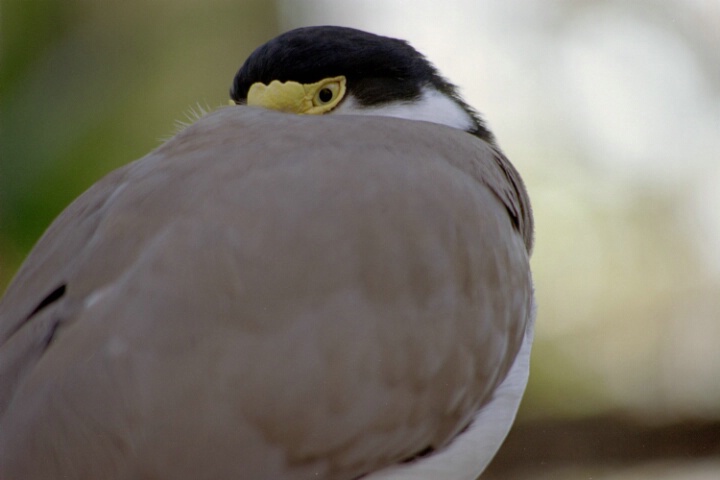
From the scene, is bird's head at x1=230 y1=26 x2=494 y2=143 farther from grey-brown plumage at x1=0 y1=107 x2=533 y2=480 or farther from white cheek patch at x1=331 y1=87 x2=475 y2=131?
grey-brown plumage at x1=0 y1=107 x2=533 y2=480

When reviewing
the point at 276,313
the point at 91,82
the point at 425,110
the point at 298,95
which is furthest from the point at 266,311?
the point at 91,82

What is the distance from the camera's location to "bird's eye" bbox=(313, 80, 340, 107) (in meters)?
2.02

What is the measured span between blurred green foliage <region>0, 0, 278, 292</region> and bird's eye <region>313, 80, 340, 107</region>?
1691 mm

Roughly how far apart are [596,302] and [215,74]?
6.64 feet

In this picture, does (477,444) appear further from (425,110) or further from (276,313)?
(425,110)

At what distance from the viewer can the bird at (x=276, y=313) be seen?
131 centimetres

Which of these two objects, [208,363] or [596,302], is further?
[596,302]

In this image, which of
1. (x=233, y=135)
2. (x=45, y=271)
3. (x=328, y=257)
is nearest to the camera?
(x=328, y=257)

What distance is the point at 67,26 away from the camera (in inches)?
161

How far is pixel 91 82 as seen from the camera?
4.04 m

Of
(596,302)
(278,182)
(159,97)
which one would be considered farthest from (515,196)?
(159,97)

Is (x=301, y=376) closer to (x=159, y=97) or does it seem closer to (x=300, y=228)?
(x=300, y=228)

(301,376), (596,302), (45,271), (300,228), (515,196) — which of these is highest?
(45,271)

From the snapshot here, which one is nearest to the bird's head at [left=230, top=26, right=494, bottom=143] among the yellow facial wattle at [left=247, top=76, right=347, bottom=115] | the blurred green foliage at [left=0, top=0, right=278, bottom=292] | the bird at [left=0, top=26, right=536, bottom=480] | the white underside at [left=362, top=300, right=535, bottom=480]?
the yellow facial wattle at [left=247, top=76, right=347, bottom=115]
